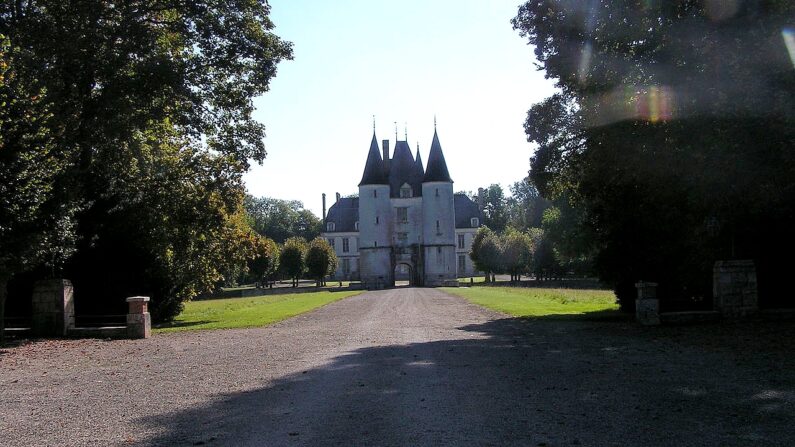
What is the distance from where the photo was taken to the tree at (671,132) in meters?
12.5

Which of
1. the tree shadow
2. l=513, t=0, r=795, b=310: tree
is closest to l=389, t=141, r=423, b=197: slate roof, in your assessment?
l=513, t=0, r=795, b=310: tree

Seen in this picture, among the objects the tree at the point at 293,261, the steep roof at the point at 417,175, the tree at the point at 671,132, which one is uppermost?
the steep roof at the point at 417,175

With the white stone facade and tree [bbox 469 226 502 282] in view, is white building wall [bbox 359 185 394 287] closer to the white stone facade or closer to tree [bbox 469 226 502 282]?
the white stone facade

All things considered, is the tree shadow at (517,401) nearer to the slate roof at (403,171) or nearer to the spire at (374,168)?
the spire at (374,168)

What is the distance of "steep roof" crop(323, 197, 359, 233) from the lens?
103m

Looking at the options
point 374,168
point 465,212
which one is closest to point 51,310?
point 374,168

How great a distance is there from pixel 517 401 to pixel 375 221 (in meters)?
68.1

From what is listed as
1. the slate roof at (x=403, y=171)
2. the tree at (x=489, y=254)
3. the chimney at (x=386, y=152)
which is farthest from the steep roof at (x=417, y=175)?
the tree at (x=489, y=254)

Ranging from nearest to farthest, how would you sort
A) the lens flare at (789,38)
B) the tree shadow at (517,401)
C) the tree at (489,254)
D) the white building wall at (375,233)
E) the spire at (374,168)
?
the tree shadow at (517,401)
the lens flare at (789,38)
the tree at (489,254)
the white building wall at (375,233)
the spire at (374,168)

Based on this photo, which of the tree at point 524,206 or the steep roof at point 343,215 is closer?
the tree at point 524,206

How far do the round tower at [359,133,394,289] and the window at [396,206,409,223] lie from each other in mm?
2516

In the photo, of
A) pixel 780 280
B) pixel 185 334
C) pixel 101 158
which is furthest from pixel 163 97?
pixel 780 280

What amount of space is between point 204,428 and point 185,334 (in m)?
12.3

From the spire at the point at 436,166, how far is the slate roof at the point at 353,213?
83.7ft
